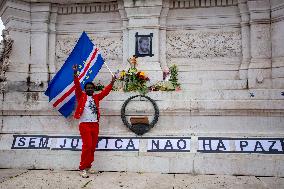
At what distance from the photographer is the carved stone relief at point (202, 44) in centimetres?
1109

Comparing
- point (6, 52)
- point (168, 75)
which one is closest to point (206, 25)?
point (168, 75)

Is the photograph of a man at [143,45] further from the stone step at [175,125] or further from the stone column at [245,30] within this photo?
the stone step at [175,125]

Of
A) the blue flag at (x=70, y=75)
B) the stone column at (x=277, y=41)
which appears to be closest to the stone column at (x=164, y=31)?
the stone column at (x=277, y=41)

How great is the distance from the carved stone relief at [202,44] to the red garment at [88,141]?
5749mm

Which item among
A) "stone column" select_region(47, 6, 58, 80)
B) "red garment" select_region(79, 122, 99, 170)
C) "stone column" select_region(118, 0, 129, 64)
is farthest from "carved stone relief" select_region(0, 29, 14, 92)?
"red garment" select_region(79, 122, 99, 170)

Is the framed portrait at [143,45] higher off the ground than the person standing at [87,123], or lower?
higher

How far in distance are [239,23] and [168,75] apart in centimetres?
325

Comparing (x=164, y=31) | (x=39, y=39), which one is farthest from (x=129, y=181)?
(x=39, y=39)

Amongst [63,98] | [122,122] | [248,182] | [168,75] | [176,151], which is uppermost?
[168,75]

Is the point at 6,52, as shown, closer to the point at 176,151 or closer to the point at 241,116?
the point at 176,151

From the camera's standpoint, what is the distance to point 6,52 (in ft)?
36.6

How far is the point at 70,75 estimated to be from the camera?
24.9 ft

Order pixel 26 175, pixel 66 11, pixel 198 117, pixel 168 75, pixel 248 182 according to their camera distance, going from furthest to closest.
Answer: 1. pixel 66 11
2. pixel 168 75
3. pixel 198 117
4. pixel 26 175
5. pixel 248 182

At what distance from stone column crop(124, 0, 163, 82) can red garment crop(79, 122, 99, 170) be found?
5015 mm
